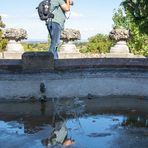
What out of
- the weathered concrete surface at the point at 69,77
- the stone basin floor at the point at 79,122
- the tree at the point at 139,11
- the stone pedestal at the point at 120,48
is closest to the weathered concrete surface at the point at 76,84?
the weathered concrete surface at the point at 69,77

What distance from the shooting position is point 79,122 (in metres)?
8.83

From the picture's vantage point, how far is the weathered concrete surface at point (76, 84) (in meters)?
11.2

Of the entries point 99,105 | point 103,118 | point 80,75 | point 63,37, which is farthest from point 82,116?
point 63,37

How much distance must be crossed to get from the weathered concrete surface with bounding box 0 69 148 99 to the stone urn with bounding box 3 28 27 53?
535cm

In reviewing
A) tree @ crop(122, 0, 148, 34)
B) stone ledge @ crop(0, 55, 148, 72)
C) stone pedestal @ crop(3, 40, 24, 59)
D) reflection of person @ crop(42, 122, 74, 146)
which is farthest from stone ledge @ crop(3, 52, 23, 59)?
reflection of person @ crop(42, 122, 74, 146)

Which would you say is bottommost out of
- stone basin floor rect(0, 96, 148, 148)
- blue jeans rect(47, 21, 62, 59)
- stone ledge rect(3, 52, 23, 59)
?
stone basin floor rect(0, 96, 148, 148)

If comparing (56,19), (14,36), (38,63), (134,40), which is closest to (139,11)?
(56,19)

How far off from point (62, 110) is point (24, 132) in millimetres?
1940

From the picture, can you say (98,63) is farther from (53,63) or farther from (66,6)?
(66,6)

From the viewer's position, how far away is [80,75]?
11398 millimetres

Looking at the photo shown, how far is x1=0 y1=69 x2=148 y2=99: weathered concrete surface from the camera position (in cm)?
1116

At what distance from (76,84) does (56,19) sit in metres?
2.03

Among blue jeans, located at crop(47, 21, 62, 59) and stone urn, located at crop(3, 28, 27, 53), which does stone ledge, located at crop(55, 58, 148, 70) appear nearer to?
blue jeans, located at crop(47, 21, 62, 59)

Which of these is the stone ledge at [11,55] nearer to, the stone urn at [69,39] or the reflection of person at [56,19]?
the stone urn at [69,39]
